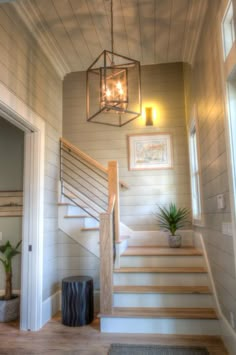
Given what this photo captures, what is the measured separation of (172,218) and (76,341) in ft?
6.81

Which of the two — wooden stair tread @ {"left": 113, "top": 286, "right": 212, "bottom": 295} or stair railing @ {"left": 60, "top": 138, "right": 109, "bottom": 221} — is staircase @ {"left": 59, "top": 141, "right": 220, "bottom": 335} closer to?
wooden stair tread @ {"left": 113, "top": 286, "right": 212, "bottom": 295}

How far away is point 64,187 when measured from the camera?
4520 mm

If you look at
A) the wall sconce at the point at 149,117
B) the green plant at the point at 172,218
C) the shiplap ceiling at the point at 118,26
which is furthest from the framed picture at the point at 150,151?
the shiplap ceiling at the point at 118,26

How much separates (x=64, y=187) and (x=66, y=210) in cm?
53

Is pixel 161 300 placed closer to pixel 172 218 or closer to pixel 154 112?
pixel 172 218

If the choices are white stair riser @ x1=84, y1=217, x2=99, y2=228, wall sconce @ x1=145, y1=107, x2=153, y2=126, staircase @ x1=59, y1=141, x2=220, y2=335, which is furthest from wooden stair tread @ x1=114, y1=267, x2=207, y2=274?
wall sconce @ x1=145, y1=107, x2=153, y2=126

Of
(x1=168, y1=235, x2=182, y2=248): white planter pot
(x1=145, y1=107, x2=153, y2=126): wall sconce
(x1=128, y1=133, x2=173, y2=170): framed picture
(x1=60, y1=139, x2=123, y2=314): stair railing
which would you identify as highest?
(x1=145, y1=107, x2=153, y2=126): wall sconce

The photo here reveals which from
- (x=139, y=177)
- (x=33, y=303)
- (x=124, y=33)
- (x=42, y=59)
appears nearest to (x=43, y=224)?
(x=33, y=303)

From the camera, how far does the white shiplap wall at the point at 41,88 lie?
296cm

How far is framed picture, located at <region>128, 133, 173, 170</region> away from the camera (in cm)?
471

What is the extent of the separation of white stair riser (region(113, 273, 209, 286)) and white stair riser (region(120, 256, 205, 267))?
0.68 feet

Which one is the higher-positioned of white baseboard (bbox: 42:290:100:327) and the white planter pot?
the white planter pot

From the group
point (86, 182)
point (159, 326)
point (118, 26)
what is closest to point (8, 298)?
point (159, 326)

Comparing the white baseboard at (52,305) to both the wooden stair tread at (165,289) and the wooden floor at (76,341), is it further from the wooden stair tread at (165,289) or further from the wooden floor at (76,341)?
the wooden stair tread at (165,289)
